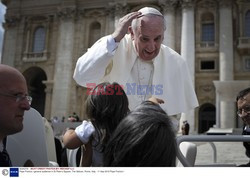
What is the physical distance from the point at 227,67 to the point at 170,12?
4.41 metres

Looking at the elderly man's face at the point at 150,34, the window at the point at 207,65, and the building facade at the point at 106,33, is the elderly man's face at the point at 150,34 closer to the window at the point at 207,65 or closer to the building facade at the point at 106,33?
the building facade at the point at 106,33

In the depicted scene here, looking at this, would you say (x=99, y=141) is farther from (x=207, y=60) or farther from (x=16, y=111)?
(x=207, y=60)

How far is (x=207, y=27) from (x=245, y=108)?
58.9 feet

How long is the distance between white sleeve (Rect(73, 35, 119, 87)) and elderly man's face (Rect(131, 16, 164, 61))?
178 millimetres

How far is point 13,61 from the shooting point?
73.4 feet

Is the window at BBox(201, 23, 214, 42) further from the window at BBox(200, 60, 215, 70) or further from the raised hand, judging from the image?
the raised hand

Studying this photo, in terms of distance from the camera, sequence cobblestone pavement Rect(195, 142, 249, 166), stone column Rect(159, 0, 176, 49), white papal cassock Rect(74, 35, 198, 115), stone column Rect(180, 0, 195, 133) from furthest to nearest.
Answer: stone column Rect(159, 0, 176, 49) < stone column Rect(180, 0, 195, 133) < cobblestone pavement Rect(195, 142, 249, 166) < white papal cassock Rect(74, 35, 198, 115)

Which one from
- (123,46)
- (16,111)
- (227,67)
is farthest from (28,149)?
(227,67)

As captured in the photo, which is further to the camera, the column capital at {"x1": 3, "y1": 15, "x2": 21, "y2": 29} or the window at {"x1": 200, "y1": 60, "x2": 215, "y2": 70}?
the column capital at {"x1": 3, "y1": 15, "x2": 21, "y2": 29}

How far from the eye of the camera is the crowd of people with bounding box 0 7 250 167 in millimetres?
1106

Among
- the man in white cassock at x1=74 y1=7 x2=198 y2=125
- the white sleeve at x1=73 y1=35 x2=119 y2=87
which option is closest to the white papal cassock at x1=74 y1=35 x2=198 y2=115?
the man in white cassock at x1=74 y1=7 x2=198 y2=125

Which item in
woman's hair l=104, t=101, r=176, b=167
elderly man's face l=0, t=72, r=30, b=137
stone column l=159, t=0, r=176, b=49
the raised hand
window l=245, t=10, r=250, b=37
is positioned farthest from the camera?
stone column l=159, t=0, r=176, b=49

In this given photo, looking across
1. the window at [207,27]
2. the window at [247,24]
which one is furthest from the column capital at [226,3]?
the window at [247,24]

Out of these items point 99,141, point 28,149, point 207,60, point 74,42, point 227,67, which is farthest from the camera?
point 74,42
